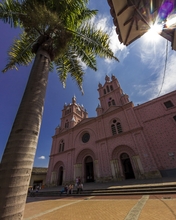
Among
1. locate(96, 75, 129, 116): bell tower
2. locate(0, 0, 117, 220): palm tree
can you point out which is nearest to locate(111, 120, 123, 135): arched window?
locate(96, 75, 129, 116): bell tower

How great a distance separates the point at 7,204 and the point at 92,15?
7.19 metres

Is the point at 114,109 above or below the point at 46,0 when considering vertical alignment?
above

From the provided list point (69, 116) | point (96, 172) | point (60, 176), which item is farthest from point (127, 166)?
point (69, 116)

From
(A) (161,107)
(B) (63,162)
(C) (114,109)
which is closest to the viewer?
(A) (161,107)

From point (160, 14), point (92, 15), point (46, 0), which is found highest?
point (92, 15)

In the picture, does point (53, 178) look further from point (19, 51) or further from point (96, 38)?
point (96, 38)

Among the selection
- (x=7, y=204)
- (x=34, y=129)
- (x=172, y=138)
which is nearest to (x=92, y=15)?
(x=34, y=129)

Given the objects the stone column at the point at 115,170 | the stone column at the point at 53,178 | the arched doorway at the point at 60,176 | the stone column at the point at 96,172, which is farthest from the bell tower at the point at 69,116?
the stone column at the point at 115,170

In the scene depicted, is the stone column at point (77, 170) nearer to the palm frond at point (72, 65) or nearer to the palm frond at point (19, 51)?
the palm frond at point (72, 65)

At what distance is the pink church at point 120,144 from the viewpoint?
13.7 metres

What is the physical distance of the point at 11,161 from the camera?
1.73m

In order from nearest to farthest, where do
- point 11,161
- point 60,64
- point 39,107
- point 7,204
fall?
point 7,204
point 11,161
point 39,107
point 60,64

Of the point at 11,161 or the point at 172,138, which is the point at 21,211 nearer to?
the point at 11,161

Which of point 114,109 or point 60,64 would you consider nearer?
point 60,64
